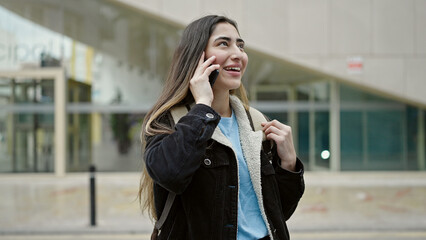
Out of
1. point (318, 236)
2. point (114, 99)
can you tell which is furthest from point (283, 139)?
point (114, 99)

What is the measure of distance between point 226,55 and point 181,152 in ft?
1.49

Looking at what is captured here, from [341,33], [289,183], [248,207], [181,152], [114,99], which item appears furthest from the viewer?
[114,99]

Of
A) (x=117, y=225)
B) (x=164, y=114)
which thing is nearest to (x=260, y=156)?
(x=164, y=114)

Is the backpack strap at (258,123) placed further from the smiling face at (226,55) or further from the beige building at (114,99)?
the beige building at (114,99)

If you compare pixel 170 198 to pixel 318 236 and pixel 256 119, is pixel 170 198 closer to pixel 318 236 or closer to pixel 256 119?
pixel 256 119

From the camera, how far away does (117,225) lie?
24.0 feet

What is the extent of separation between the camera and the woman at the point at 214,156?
1.60 m

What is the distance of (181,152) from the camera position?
156 cm

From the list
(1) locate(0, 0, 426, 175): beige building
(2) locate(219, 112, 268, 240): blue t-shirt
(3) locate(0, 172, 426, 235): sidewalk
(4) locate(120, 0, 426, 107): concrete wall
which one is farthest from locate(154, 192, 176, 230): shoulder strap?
(1) locate(0, 0, 426, 175): beige building

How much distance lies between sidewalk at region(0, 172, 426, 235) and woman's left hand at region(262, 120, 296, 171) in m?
5.42

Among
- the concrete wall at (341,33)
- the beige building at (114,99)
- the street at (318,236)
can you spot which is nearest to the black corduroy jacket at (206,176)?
the street at (318,236)

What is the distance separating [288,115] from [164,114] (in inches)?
495

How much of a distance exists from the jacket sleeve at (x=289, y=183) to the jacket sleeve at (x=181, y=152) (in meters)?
0.42

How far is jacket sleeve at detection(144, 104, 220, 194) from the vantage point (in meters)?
1.56
